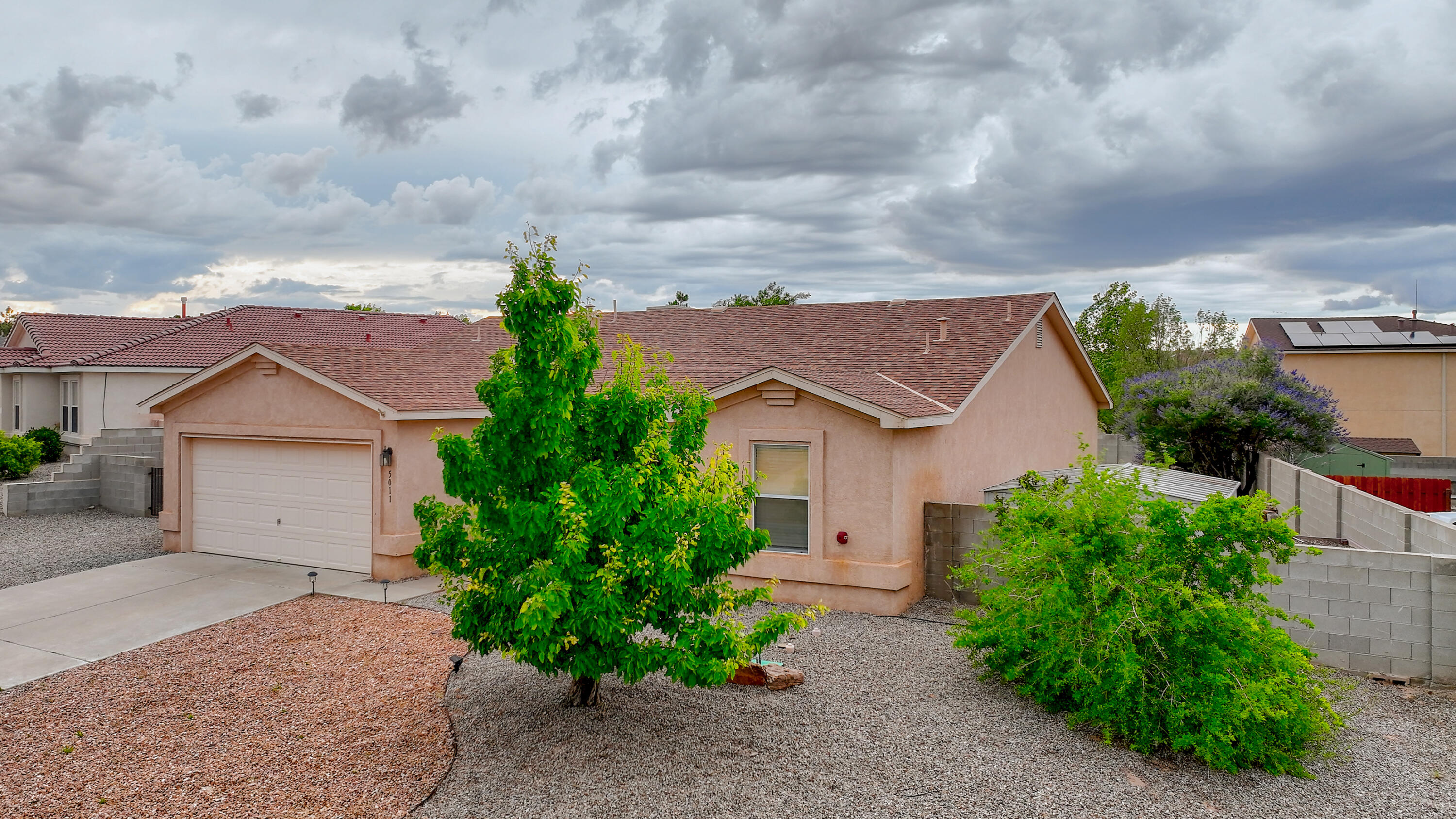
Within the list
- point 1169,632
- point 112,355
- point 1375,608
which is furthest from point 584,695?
point 112,355

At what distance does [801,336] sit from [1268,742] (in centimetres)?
1234

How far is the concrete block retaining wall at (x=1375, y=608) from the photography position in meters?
8.47

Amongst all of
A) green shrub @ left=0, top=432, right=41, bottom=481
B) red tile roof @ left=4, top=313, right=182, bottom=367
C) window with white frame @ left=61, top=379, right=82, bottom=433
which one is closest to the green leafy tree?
green shrub @ left=0, top=432, right=41, bottom=481

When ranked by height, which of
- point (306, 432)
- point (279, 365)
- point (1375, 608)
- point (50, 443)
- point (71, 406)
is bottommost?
point (1375, 608)

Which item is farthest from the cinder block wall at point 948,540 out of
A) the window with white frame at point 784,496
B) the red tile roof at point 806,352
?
the window with white frame at point 784,496

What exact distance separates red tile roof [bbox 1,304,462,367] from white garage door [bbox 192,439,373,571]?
10212 mm

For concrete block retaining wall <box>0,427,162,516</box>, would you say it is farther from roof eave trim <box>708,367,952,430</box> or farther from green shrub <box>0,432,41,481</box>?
Answer: roof eave trim <box>708,367,952,430</box>

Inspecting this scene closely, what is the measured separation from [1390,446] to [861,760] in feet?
102

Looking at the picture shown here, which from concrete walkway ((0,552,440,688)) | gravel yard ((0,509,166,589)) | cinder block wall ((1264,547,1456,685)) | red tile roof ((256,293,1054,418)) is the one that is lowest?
concrete walkway ((0,552,440,688))

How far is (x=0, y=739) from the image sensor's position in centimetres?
725

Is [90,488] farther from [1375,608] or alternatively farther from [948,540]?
[1375,608]

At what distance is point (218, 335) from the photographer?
28938 millimetres

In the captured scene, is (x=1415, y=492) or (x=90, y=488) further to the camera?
(x=90, y=488)

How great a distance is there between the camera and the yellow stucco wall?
100 ft
